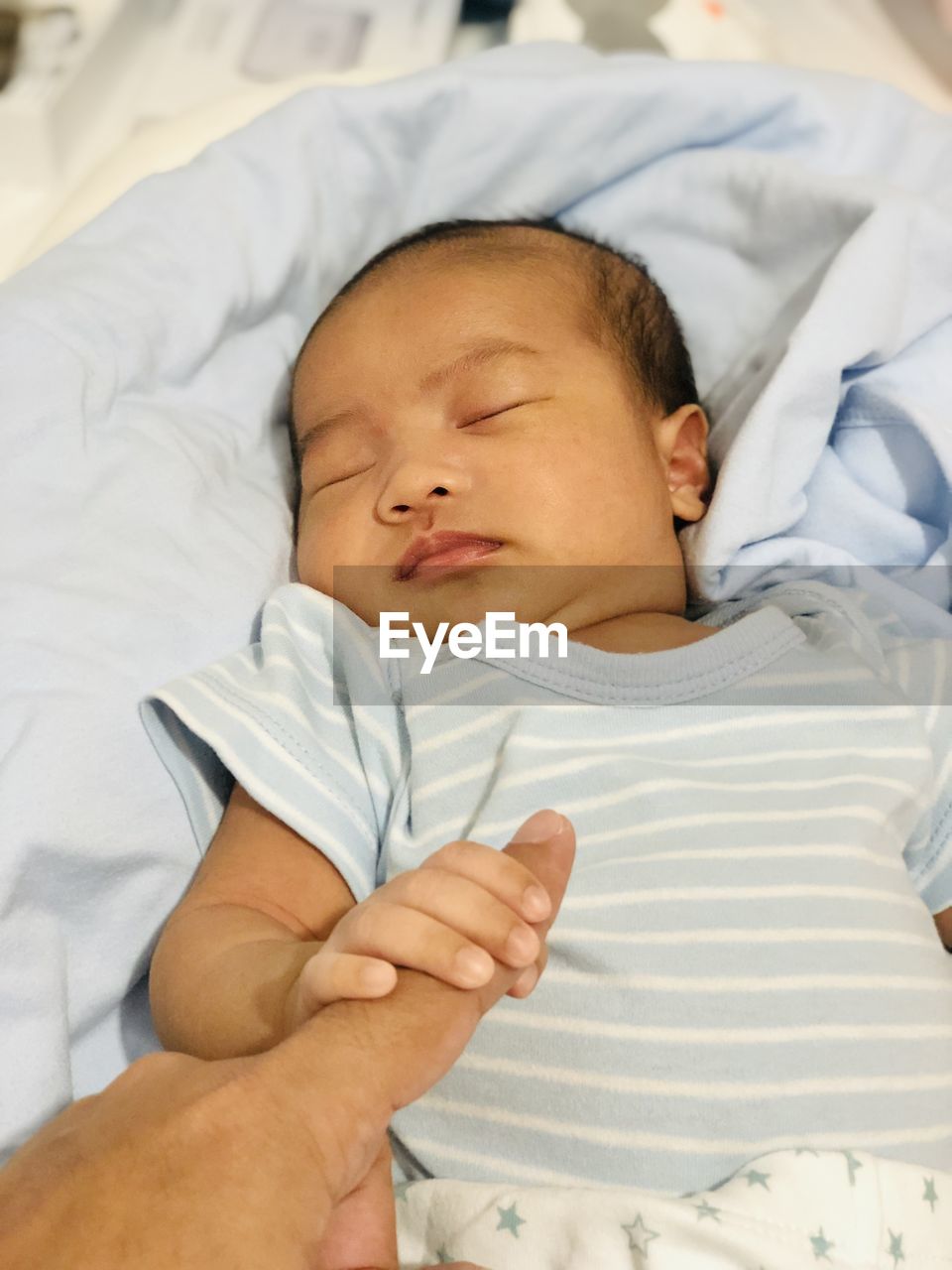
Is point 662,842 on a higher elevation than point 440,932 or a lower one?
lower

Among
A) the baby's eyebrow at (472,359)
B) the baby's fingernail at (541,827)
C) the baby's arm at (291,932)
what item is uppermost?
the baby's eyebrow at (472,359)

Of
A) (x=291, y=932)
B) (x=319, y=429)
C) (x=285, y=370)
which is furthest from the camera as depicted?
(x=285, y=370)

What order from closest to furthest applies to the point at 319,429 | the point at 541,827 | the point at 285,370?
1. the point at 541,827
2. the point at 319,429
3. the point at 285,370

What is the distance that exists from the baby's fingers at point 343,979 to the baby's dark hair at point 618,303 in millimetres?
629

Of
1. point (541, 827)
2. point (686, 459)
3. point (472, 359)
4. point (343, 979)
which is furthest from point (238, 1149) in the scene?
point (686, 459)

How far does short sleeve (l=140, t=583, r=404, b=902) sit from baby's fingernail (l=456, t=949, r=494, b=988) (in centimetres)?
27

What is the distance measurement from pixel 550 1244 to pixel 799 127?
1.10 m

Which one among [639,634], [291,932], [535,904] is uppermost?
[535,904]

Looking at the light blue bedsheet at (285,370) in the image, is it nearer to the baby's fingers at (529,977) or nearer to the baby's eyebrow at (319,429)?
the baby's eyebrow at (319,429)

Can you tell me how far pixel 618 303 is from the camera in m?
1.06

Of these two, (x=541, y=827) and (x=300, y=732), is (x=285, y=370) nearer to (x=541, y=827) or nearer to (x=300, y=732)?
(x=300, y=732)

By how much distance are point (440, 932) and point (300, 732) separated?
31 cm

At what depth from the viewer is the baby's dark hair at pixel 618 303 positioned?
1033 millimetres

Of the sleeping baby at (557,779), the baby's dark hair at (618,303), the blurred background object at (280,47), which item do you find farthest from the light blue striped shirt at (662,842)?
the blurred background object at (280,47)
